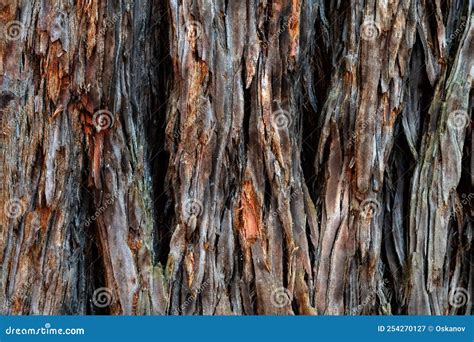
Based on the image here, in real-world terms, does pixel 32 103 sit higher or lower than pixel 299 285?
higher

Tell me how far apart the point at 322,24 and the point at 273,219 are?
947 millimetres

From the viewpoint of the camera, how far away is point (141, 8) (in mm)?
3635

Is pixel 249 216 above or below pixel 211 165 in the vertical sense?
below

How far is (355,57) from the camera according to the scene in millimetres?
3615

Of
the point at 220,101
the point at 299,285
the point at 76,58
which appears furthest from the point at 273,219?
the point at 76,58

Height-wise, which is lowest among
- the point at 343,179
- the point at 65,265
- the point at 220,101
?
the point at 65,265

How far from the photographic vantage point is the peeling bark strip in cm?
342

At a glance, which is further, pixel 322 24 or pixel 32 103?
pixel 322 24

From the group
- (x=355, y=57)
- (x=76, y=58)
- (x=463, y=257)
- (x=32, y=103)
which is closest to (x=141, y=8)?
(x=76, y=58)

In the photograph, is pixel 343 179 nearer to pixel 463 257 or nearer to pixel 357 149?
pixel 357 149

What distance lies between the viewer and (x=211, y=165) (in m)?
3.45

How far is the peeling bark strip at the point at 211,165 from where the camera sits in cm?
342

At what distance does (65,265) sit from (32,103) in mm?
682

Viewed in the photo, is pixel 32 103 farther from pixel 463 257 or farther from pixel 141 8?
pixel 463 257
